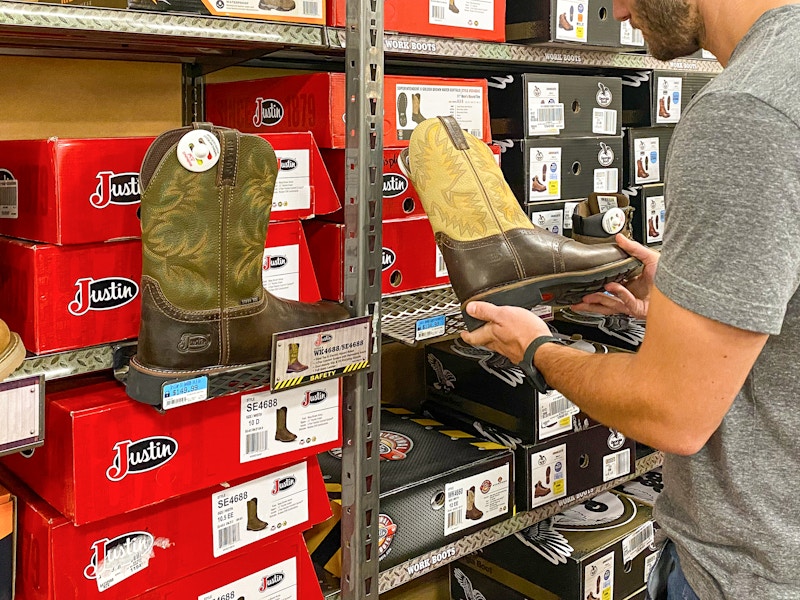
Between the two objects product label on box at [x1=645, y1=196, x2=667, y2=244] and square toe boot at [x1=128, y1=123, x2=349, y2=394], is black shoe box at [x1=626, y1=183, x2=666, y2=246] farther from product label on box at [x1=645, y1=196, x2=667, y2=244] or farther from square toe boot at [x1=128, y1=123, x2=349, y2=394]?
square toe boot at [x1=128, y1=123, x2=349, y2=394]

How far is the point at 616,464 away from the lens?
1.73 metres

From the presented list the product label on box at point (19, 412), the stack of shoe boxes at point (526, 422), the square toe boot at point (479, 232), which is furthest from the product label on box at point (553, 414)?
the product label on box at point (19, 412)

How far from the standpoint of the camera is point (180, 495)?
3.44 ft

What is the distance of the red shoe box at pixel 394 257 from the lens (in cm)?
122

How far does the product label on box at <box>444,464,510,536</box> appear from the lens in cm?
141

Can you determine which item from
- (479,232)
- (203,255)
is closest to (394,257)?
(479,232)

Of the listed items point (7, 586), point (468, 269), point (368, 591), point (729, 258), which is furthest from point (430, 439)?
point (729, 258)

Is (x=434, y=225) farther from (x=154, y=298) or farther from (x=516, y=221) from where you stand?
(x=154, y=298)

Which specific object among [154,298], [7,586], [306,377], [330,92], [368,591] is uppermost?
[330,92]

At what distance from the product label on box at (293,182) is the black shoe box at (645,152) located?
84 centimetres

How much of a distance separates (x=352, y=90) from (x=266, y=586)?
0.69 metres

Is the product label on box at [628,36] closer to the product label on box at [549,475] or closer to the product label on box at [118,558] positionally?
the product label on box at [549,475]

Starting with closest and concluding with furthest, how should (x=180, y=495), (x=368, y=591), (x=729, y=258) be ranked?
(x=729, y=258) → (x=180, y=495) → (x=368, y=591)

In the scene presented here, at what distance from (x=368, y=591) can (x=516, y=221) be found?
59 centimetres
